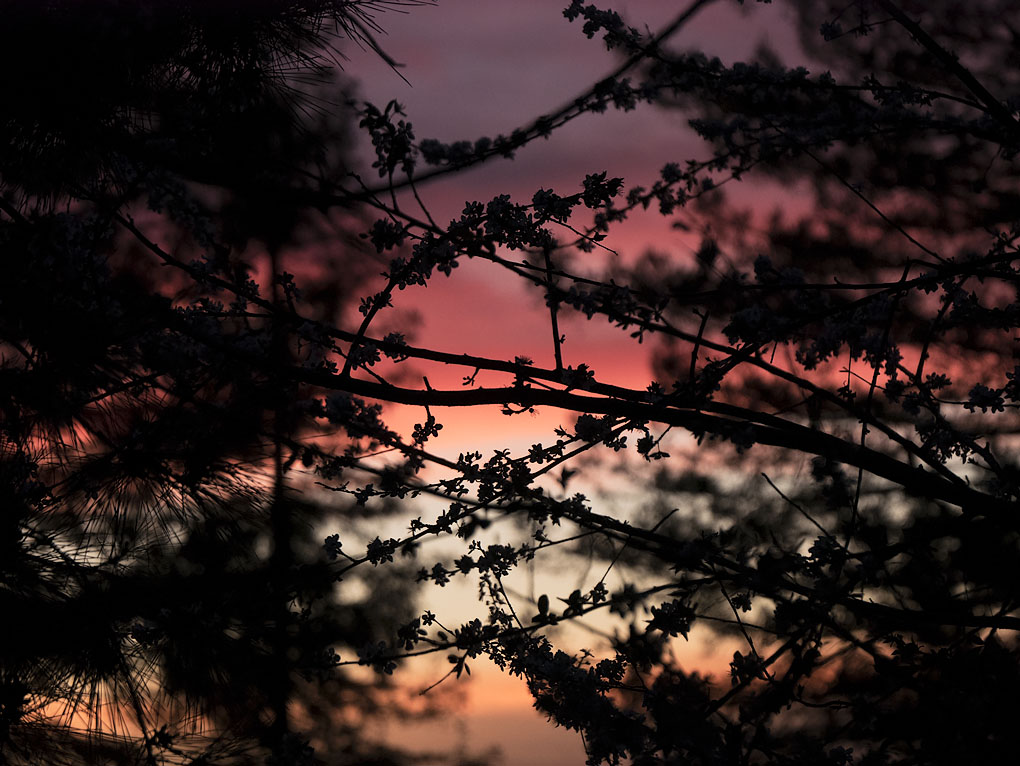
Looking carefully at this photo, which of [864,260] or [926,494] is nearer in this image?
[926,494]

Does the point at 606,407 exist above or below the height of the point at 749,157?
below

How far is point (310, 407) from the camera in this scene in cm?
274

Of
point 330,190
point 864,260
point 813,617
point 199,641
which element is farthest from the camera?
point 864,260

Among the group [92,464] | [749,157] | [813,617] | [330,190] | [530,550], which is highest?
[749,157]

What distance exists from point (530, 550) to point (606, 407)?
58 centimetres

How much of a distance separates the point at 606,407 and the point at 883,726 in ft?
3.94

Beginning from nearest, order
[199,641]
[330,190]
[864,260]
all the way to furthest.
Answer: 1. [330,190]
2. [199,641]
3. [864,260]

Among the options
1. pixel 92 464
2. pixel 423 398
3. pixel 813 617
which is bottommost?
pixel 813 617

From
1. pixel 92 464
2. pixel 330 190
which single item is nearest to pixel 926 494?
pixel 330 190

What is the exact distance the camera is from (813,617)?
2.21 meters

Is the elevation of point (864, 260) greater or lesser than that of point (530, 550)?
greater

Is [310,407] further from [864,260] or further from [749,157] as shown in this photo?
[864,260]

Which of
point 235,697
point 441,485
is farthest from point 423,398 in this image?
point 235,697

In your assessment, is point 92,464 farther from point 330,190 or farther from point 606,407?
point 606,407
